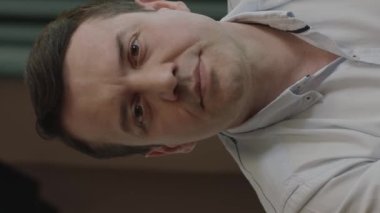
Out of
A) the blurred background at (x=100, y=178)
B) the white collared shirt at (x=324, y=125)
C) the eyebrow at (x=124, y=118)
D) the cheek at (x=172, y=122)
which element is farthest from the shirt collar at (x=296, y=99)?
the blurred background at (x=100, y=178)

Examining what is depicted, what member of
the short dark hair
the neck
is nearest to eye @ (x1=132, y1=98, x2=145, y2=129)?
the short dark hair

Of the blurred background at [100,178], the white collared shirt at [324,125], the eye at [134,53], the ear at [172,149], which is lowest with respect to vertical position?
the blurred background at [100,178]

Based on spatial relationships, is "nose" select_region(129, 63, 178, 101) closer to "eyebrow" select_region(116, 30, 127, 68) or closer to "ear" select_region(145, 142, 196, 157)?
"eyebrow" select_region(116, 30, 127, 68)

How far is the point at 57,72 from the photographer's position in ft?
4.02

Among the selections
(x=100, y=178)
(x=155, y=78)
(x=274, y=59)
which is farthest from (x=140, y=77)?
(x=100, y=178)

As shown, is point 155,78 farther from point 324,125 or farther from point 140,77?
point 324,125

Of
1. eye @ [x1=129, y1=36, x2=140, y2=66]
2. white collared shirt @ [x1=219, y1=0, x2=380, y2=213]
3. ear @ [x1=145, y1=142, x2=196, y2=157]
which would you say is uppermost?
eye @ [x1=129, y1=36, x2=140, y2=66]

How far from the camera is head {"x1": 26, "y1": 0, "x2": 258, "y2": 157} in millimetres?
1149

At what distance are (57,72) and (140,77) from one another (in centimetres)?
18

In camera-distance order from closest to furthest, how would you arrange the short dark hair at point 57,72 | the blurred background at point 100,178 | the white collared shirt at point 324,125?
the white collared shirt at point 324,125
the short dark hair at point 57,72
the blurred background at point 100,178

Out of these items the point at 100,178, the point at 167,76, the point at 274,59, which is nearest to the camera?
the point at 167,76

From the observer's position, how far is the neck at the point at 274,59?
1.24 m

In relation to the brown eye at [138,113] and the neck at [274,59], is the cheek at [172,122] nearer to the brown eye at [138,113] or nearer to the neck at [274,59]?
the brown eye at [138,113]

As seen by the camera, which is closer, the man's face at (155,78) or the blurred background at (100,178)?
the man's face at (155,78)
